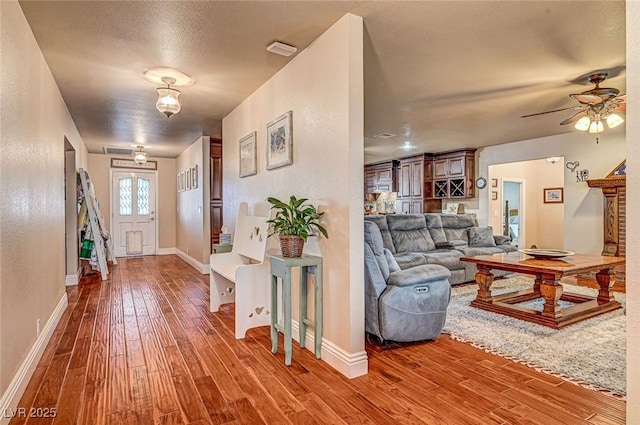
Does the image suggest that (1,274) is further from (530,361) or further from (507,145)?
(507,145)

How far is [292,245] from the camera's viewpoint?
264 centimetres

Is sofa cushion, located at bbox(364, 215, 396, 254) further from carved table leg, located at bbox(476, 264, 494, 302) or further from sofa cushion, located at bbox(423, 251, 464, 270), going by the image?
carved table leg, located at bbox(476, 264, 494, 302)

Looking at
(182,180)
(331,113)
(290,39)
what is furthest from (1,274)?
(182,180)

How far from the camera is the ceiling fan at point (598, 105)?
11.0 feet

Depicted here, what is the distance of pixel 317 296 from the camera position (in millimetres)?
2609

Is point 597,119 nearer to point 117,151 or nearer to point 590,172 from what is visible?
point 590,172

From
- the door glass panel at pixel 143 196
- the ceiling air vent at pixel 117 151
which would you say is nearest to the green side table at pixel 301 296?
the ceiling air vent at pixel 117 151

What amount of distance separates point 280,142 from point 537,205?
7.68 m

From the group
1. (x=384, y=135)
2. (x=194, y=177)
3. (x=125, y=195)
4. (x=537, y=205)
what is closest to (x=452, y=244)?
(x=384, y=135)

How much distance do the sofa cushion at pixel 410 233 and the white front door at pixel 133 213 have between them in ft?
20.1

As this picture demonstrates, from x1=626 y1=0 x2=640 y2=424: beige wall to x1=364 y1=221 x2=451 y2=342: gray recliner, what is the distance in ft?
5.12

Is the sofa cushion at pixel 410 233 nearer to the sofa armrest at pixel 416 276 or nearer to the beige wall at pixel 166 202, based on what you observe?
the sofa armrest at pixel 416 276

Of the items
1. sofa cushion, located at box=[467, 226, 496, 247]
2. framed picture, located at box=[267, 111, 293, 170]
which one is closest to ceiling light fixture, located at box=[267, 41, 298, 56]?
framed picture, located at box=[267, 111, 293, 170]

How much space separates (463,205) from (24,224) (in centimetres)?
755
